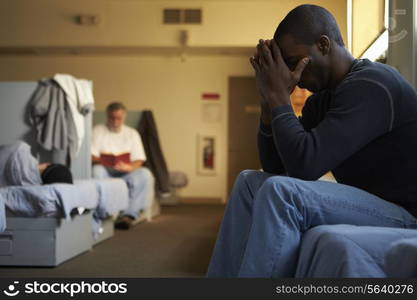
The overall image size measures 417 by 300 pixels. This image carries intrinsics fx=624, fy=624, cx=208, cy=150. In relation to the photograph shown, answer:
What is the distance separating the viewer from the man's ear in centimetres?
101

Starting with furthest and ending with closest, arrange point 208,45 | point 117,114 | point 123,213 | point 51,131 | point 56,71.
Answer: point 56,71 < point 208,45 < point 117,114 < point 123,213 < point 51,131

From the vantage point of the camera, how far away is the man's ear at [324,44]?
1.01m

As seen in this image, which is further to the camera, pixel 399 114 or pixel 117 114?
pixel 117 114

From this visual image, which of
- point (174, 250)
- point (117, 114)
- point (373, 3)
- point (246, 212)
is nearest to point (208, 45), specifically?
point (117, 114)

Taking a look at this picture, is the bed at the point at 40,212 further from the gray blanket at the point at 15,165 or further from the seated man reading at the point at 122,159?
the seated man reading at the point at 122,159

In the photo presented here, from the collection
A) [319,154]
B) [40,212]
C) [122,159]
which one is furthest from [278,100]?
Result: [122,159]

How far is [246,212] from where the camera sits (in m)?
1.01

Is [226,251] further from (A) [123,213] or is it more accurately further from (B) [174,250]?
(A) [123,213]

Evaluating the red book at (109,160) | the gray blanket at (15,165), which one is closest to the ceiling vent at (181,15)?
the gray blanket at (15,165)

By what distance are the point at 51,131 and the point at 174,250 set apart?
774 mm

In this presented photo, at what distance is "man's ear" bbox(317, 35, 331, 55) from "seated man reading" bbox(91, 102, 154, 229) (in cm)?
265

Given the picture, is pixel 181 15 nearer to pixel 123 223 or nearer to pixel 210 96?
pixel 123 223

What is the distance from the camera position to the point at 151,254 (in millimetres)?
2271

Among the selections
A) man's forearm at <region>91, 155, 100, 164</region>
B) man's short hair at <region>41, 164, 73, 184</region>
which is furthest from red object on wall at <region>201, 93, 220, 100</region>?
man's short hair at <region>41, 164, 73, 184</region>
